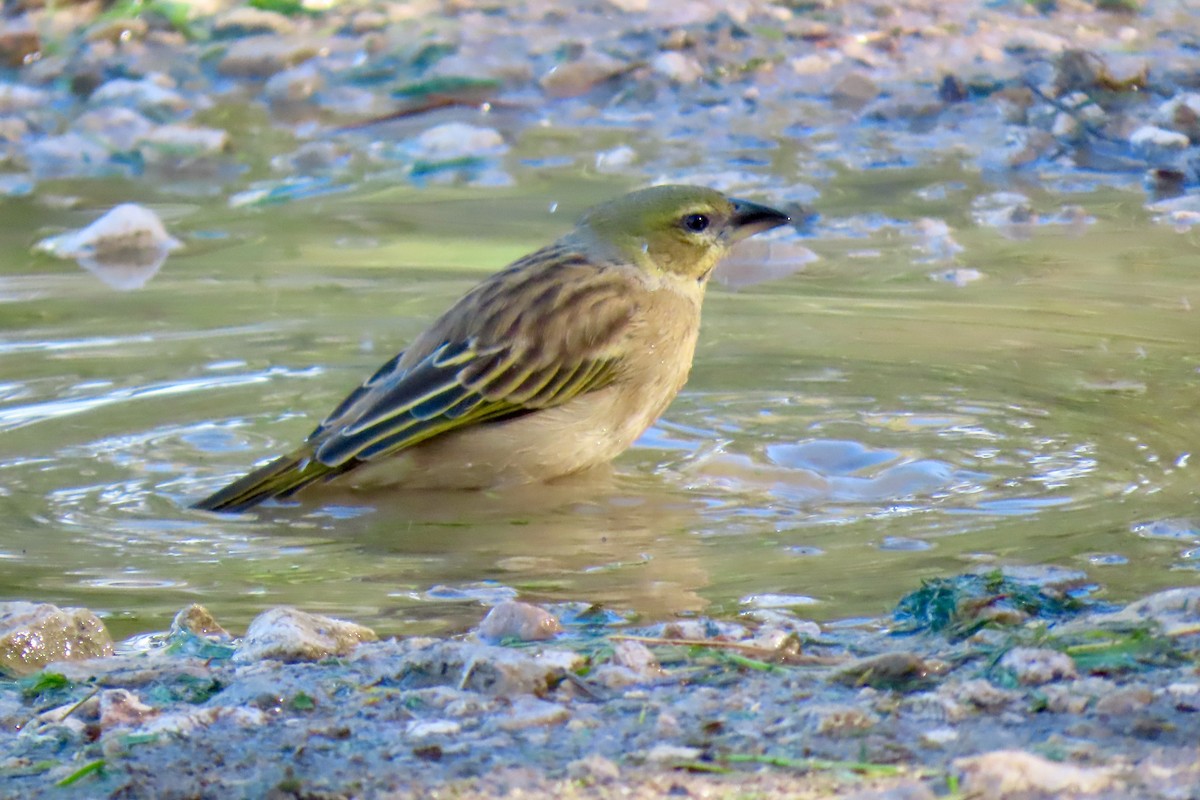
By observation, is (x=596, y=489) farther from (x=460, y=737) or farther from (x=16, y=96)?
(x=16, y=96)

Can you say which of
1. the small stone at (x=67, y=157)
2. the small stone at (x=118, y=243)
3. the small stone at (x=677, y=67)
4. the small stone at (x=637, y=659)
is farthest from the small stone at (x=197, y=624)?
the small stone at (x=677, y=67)

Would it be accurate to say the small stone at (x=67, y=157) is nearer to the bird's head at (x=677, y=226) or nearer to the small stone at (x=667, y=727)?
the bird's head at (x=677, y=226)

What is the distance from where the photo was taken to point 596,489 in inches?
229

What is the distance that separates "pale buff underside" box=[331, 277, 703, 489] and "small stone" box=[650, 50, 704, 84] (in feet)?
19.8

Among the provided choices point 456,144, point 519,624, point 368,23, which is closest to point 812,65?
point 456,144

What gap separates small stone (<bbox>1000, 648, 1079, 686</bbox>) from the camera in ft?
10.8

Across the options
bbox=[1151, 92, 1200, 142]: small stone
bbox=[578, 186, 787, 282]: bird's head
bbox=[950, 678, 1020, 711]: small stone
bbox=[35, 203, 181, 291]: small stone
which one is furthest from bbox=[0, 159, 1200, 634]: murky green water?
bbox=[950, 678, 1020, 711]: small stone

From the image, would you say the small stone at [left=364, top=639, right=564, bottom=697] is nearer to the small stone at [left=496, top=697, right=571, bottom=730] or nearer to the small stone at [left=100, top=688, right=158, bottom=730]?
the small stone at [left=496, top=697, right=571, bottom=730]

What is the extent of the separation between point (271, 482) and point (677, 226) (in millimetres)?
1704

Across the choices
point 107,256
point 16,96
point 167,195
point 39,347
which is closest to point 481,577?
point 39,347

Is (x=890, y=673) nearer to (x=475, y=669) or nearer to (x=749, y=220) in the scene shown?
(x=475, y=669)

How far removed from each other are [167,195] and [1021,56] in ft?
16.4

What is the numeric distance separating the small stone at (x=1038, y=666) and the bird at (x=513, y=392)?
2710 millimetres

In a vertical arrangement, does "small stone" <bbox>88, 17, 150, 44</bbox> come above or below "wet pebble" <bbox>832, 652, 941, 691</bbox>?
above
